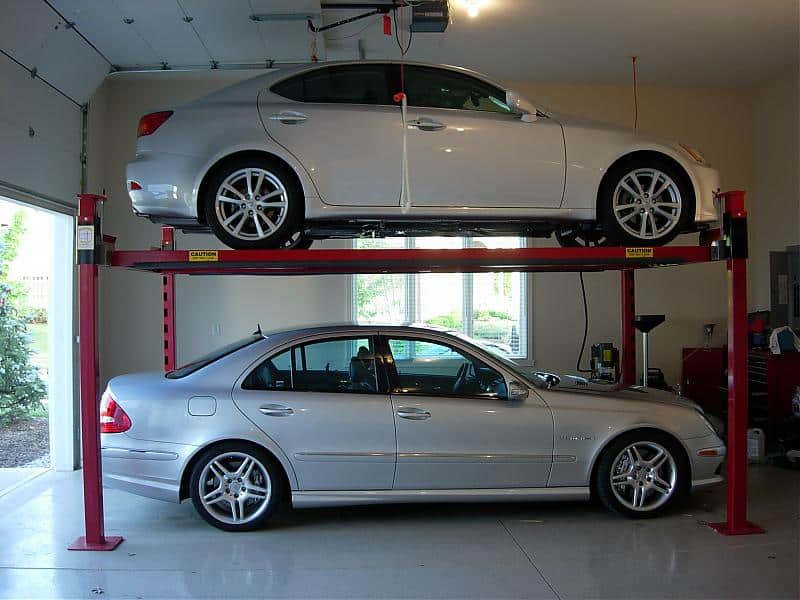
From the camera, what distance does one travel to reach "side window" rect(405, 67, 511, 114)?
4.74 meters

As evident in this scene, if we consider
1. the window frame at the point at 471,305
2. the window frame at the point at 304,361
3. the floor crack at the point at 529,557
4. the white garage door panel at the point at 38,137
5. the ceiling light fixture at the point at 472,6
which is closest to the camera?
the floor crack at the point at 529,557

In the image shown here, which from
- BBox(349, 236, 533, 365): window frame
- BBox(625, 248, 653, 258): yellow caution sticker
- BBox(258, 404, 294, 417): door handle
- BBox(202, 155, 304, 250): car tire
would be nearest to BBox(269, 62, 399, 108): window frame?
BBox(202, 155, 304, 250): car tire

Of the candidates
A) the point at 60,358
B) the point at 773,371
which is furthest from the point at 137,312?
the point at 773,371

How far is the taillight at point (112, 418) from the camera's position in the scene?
14.5 feet

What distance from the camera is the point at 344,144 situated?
4.47 meters

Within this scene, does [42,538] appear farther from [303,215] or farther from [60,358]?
[303,215]

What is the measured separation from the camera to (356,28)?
618 cm

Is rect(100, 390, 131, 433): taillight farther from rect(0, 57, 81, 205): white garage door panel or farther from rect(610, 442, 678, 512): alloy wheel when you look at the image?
rect(610, 442, 678, 512): alloy wheel

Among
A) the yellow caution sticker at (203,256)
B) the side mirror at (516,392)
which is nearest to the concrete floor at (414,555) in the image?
the side mirror at (516,392)

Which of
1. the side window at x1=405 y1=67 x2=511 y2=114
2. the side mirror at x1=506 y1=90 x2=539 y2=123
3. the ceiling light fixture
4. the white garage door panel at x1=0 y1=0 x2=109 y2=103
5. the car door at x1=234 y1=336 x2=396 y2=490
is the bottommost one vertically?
the car door at x1=234 y1=336 x2=396 y2=490

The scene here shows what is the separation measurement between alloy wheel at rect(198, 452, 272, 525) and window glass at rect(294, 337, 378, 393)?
0.60m

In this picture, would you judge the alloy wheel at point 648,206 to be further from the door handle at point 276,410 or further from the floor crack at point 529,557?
the door handle at point 276,410

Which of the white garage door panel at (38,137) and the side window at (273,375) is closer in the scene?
the side window at (273,375)

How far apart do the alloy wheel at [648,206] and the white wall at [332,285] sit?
312 centimetres
